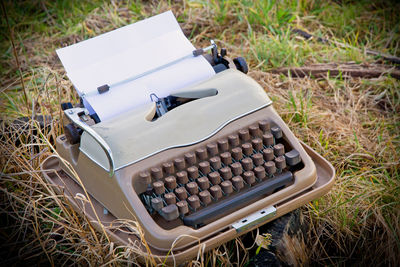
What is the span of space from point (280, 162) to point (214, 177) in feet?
1.10

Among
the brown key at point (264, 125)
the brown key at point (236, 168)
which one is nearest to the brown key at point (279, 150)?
the brown key at point (264, 125)

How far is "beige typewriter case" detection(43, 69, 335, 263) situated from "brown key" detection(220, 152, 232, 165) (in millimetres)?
87

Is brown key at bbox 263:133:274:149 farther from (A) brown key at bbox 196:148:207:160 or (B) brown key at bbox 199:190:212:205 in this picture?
(B) brown key at bbox 199:190:212:205

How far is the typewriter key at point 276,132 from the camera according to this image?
2.45 metres

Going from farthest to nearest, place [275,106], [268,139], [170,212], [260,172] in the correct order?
[275,106]
[268,139]
[260,172]
[170,212]

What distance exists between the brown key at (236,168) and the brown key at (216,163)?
6 cm

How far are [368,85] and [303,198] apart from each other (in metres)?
1.85

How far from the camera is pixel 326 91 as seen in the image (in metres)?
3.80

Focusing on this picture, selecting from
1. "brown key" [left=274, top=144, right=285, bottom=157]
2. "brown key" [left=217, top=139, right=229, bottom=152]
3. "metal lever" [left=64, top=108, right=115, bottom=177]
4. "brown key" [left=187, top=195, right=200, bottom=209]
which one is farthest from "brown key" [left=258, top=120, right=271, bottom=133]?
"metal lever" [left=64, top=108, right=115, bottom=177]

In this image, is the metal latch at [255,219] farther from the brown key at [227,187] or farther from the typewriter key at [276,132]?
the typewriter key at [276,132]

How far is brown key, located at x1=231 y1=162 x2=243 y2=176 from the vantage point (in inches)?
90.7

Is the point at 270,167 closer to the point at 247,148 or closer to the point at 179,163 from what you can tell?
the point at 247,148

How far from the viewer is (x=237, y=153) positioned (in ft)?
7.75

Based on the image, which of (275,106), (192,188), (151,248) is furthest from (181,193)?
(275,106)
